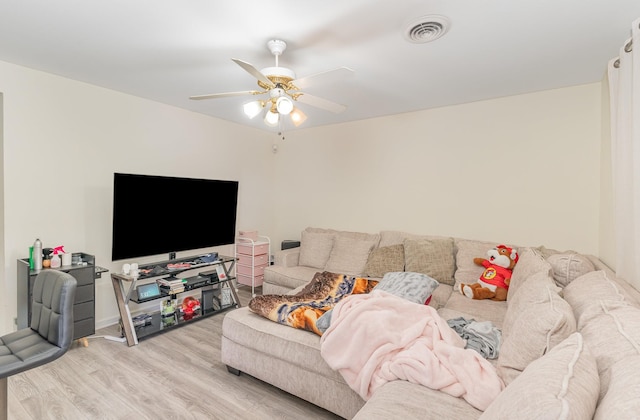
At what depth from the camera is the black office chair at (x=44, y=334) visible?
1.51 metres

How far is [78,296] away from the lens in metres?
2.61

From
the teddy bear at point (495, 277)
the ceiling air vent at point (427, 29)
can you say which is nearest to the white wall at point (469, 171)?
the teddy bear at point (495, 277)

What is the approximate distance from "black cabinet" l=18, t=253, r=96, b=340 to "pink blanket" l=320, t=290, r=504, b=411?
222cm

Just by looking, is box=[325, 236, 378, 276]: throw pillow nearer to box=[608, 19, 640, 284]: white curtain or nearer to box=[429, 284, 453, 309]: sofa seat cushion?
box=[429, 284, 453, 309]: sofa seat cushion

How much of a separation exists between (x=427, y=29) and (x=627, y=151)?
133cm

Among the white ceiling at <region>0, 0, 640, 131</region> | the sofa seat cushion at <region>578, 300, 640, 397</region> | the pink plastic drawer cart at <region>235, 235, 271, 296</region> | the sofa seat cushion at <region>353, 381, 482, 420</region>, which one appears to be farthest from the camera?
the pink plastic drawer cart at <region>235, 235, 271, 296</region>

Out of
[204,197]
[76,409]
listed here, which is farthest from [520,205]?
[76,409]

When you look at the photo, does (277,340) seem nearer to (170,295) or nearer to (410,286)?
(410,286)

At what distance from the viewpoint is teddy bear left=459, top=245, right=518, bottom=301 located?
2670 millimetres

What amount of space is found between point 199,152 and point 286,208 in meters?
1.58

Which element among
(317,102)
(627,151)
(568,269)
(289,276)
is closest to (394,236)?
(289,276)

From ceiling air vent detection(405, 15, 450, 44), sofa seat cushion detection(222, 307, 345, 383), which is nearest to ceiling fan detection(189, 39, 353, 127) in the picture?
ceiling air vent detection(405, 15, 450, 44)

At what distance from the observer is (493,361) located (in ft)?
5.40

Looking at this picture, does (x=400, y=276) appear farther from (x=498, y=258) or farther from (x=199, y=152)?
(x=199, y=152)
